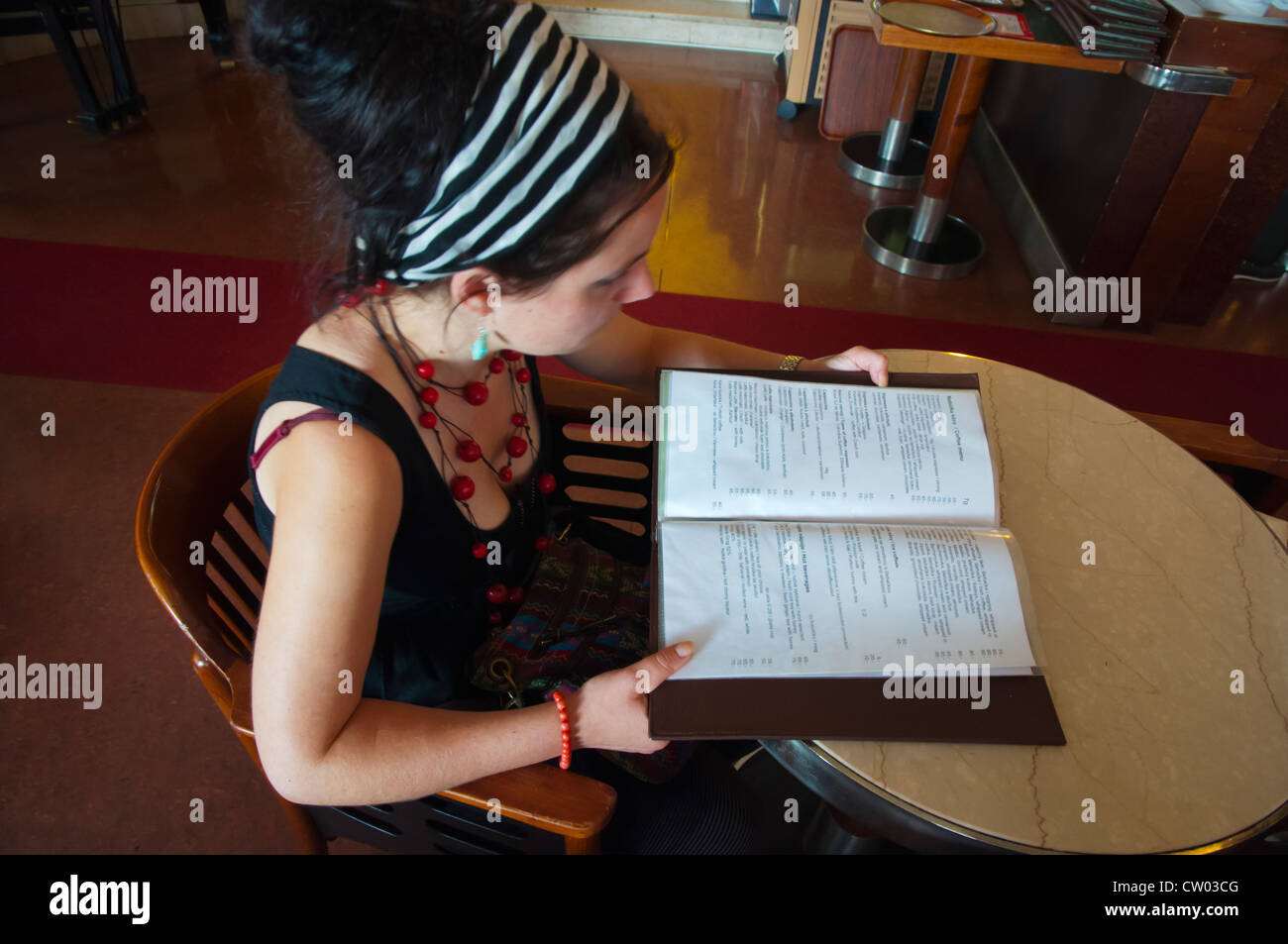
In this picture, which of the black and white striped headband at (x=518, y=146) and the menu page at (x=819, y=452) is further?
the menu page at (x=819, y=452)

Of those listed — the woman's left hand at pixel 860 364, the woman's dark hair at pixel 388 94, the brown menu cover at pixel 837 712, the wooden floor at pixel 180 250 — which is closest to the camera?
the woman's dark hair at pixel 388 94

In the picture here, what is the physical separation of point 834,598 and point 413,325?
1.76ft

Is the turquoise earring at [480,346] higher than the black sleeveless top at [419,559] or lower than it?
higher

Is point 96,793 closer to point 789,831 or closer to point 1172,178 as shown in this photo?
point 789,831

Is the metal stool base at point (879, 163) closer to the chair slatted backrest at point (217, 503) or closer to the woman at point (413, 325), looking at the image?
the chair slatted backrest at point (217, 503)

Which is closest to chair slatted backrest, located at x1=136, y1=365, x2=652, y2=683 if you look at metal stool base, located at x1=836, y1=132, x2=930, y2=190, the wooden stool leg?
the wooden stool leg

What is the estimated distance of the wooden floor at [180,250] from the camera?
145cm

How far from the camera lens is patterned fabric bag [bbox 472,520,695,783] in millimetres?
967

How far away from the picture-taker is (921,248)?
9.50 feet

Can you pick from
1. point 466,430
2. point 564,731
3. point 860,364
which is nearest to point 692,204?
point 860,364

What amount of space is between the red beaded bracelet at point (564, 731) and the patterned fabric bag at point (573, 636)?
8 cm

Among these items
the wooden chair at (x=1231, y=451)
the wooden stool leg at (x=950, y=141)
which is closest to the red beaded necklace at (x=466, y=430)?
the wooden chair at (x=1231, y=451)

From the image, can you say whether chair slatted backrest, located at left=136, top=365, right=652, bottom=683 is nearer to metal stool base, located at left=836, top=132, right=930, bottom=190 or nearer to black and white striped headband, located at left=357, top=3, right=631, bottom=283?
black and white striped headband, located at left=357, top=3, right=631, bottom=283

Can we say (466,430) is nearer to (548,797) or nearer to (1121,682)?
(548,797)
